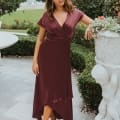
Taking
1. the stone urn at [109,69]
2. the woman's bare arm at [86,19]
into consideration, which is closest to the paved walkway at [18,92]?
the stone urn at [109,69]

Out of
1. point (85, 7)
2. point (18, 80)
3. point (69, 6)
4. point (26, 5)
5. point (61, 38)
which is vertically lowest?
point (26, 5)

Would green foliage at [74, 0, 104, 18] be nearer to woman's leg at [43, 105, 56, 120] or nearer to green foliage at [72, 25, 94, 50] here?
green foliage at [72, 25, 94, 50]

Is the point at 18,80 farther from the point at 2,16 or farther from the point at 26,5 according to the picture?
the point at 26,5

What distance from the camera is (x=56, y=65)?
4.34m

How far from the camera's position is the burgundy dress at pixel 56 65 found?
4.23m

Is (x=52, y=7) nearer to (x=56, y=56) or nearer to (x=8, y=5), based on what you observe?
(x=56, y=56)

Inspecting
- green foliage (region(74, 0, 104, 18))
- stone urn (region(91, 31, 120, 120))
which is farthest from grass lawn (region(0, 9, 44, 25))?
stone urn (region(91, 31, 120, 120))

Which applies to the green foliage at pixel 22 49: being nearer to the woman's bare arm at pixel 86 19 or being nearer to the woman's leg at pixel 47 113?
the woman's leg at pixel 47 113

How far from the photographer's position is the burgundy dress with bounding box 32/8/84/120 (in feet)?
13.9

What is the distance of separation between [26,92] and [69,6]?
262 centimetres

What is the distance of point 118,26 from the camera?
13.0 ft

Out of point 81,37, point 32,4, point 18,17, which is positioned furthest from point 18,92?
point 32,4

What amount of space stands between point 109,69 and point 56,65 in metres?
0.54

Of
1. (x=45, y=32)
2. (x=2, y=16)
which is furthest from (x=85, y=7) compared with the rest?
(x=2, y=16)
